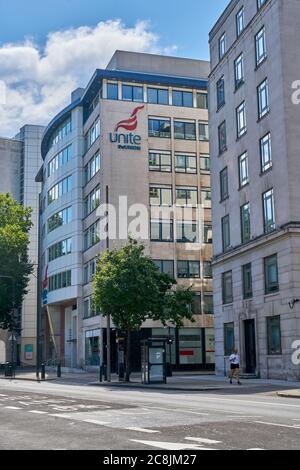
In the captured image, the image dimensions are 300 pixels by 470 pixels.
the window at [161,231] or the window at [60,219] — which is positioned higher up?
the window at [60,219]

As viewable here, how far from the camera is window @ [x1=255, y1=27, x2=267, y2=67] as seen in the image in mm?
35781

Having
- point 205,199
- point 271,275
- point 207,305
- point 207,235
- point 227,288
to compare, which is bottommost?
point 207,305

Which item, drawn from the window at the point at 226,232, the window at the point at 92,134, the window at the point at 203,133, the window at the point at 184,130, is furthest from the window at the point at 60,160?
the window at the point at 226,232

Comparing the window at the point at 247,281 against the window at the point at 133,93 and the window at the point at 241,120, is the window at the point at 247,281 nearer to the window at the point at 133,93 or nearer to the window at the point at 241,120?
the window at the point at 241,120

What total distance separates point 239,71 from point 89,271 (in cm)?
2568

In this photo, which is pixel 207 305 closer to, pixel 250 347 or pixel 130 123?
pixel 130 123

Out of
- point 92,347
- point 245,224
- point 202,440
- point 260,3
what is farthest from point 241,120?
point 202,440

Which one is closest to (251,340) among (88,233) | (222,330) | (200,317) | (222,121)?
(222,330)

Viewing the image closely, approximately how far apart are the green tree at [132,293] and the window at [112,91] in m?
22.8

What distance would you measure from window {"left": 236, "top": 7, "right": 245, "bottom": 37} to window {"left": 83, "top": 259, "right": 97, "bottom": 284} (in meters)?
24.9

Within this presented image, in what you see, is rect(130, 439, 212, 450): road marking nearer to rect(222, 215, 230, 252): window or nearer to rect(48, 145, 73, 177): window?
rect(222, 215, 230, 252): window

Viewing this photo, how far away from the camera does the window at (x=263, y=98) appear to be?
116 ft

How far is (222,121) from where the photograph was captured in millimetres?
42375

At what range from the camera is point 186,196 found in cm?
5756
